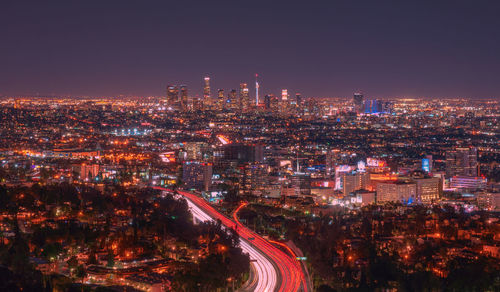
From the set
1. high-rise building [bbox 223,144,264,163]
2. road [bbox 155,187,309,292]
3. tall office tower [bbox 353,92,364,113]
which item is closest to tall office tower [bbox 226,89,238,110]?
tall office tower [bbox 353,92,364,113]

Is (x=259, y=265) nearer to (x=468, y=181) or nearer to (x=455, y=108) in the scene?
(x=468, y=181)

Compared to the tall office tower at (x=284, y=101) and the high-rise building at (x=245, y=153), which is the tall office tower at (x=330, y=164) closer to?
the high-rise building at (x=245, y=153)

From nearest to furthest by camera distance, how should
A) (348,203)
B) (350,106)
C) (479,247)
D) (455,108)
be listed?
(479,247)
(348,203)
(455,108)
(350,106)

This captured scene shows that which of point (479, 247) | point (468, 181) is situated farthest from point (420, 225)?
point (468, 181)

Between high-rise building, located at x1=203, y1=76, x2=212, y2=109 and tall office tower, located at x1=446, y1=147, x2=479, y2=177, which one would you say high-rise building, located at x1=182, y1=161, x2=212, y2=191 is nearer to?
tall office tower, located at x1=446, y1=147, x2=479, y2=177

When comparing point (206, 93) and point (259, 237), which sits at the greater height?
point (206, 93)
